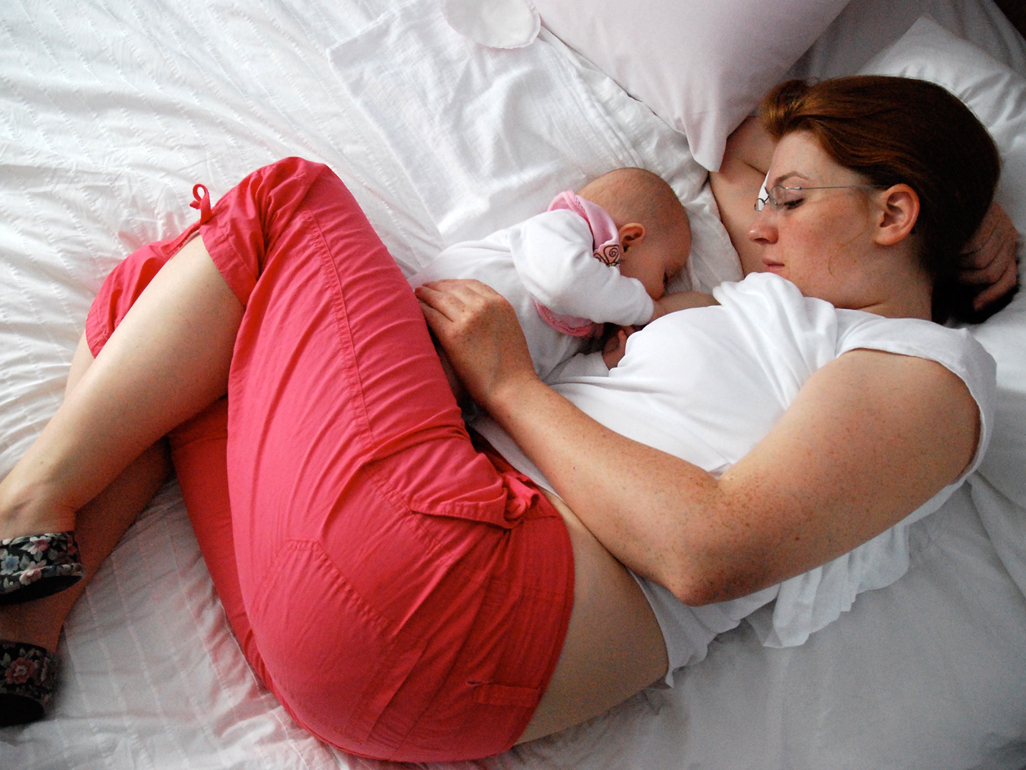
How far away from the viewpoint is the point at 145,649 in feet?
3.20

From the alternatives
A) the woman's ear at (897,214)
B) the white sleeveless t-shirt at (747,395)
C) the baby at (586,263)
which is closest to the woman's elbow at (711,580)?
the white sleeveless t-shirt at (747,395)

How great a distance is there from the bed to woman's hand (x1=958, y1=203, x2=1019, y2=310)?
0.04m

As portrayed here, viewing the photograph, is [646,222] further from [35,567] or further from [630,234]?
[35,567]

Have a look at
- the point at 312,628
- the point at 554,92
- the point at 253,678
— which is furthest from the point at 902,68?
the point at 253,678

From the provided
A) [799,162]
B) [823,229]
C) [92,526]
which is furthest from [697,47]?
[92,526]

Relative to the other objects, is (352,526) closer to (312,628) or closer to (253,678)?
(312,628)

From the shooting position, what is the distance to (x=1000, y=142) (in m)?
1.31

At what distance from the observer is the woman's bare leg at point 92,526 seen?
0.90 m

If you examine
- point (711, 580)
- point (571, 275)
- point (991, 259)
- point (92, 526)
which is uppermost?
point (92, 526)

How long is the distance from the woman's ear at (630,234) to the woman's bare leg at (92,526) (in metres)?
0.84

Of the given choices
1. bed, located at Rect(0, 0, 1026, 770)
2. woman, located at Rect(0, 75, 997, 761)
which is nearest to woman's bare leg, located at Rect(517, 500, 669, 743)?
woman, located at Rect(0, 75, 997, 761)

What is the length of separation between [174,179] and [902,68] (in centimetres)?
140

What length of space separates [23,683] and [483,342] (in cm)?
73

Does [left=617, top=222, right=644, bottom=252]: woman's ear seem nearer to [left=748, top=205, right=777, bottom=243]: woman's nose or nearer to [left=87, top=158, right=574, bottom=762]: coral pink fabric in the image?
[left=748, top=205, right=777, bottom=243]: woman's nose
